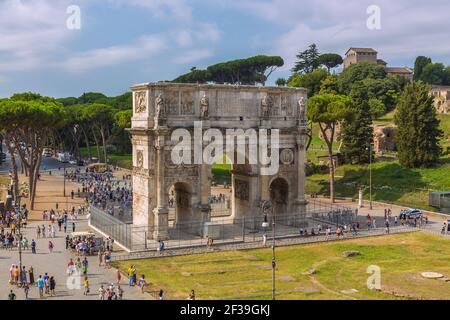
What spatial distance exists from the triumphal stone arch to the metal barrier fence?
57cm

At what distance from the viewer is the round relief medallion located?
4991 centimetres

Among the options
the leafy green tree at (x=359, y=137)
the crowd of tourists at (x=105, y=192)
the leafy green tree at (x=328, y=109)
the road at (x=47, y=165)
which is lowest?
the crowd of tourists at (x=105, y=192)

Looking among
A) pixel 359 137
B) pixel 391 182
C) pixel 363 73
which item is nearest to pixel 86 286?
pixel 391 182

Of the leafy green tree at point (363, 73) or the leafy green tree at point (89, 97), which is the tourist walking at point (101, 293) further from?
the leafy green tree at point (89, 97)

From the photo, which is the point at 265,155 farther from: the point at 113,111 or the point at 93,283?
the point at 113,111

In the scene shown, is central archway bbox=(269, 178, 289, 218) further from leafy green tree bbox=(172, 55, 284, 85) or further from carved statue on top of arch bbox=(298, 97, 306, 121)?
leafy green tree bbox=(172, 55, 284, 85)

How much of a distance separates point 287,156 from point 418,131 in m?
27.3

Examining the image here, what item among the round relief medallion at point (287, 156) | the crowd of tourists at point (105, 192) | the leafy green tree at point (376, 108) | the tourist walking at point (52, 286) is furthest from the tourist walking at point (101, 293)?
the leafy green tree at point (376, 108)

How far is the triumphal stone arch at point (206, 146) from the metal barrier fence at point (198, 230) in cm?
57

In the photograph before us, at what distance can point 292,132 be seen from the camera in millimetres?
49906

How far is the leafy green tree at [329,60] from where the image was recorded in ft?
491

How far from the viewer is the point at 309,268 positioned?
3784 centimetres

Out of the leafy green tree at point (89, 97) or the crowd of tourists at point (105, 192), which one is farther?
the leafy green tree at point (89, 97)
